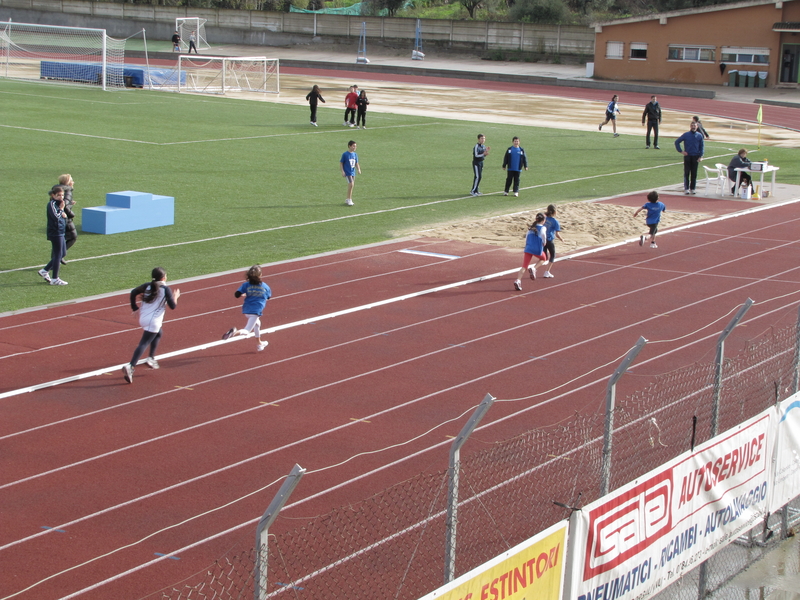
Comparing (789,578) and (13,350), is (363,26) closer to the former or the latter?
(13,350)

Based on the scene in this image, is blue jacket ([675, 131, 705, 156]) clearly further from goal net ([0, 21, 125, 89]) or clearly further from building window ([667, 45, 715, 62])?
building window ([667, 45, 715, 62])

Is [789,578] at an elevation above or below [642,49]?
below

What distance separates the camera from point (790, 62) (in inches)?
2458

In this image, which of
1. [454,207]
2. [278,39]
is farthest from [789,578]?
[278,39]

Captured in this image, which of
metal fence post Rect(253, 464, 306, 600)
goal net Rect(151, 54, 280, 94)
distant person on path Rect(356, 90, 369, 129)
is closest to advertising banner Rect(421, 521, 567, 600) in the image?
metal fence post Rect(253, 464, 306, 600)

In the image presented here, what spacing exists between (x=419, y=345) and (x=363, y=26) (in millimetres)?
69392

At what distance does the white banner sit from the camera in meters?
8.27

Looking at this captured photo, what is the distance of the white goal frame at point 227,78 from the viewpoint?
2190 inches

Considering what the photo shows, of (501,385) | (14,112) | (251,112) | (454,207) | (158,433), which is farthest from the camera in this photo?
(251,112)

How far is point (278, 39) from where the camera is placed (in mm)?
84125

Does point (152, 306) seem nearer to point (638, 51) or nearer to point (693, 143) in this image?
point (693, 143)

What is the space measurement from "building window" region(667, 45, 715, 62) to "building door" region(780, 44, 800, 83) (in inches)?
171

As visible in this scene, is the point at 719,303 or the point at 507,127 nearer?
the point at 719,303

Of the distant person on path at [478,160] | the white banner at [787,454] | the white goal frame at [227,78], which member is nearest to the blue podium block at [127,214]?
the distant person on path at [478,160]
